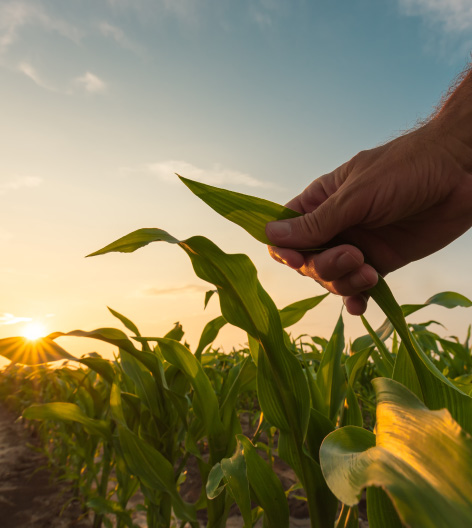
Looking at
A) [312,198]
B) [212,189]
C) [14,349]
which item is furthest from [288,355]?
[312,198]

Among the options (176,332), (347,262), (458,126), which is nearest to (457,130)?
(458,126)

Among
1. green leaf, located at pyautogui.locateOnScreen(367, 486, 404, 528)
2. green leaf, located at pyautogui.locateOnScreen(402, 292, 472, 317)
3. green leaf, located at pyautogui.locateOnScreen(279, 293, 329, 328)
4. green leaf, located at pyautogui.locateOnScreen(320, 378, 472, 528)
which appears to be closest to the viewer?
green leaf, located at pyautogui.locateOnScreen(320, 378, 472, 528)

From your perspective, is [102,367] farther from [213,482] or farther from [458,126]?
[458,126]

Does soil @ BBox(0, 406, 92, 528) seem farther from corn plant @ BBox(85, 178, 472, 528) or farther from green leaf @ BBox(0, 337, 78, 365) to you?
corn plant @ BBox(85, 178, 472, 528)

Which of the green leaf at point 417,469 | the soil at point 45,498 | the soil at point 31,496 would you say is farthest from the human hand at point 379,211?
the soil at point 31,496

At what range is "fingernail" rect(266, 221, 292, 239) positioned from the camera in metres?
0.76

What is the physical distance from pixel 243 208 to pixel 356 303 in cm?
64

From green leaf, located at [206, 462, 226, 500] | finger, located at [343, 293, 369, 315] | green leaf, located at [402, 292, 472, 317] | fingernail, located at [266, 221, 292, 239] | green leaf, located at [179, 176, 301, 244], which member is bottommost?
green leaf, located at [206, 462, 226, 500]

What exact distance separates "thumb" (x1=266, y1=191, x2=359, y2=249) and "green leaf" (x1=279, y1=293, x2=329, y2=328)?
27 centimetres

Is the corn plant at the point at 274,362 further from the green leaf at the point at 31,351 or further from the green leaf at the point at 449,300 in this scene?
the green leaf at the point at 449,300

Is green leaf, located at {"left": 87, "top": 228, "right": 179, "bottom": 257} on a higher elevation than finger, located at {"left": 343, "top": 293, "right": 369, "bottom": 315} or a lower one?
higher

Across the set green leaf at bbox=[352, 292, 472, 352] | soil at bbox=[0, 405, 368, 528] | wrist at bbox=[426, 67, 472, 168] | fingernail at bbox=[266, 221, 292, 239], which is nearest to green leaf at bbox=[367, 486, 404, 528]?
fingernail at bbox=[266, 221, 292, 239]

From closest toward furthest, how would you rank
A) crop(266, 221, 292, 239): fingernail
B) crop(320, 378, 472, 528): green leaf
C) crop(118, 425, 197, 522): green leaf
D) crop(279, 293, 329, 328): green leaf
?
1. crop(320, 378, 472, 528): green leaf
2. crop(266, 221, 292, 239): fingernail
3. crop(118, 425, 197, 522): green leaf
4. crop(279, 293, 329, 328): green leaf

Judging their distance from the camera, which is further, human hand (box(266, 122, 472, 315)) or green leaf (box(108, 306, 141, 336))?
green leaf (box(108, 306, 141, 336))
